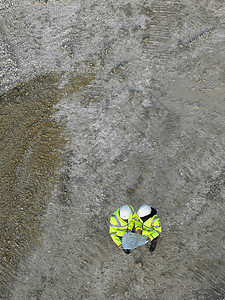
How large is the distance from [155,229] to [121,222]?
64 cm

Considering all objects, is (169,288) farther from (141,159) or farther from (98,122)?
(98,122)

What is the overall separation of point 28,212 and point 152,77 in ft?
16.8

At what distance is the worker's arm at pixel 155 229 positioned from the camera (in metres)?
6.02

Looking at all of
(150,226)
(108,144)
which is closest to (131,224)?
(150,226)

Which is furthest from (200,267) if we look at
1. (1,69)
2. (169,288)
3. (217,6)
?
(217,6)

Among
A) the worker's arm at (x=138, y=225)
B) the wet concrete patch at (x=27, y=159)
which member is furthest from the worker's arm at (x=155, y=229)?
the wet concrete patch at (x=27, y=159)

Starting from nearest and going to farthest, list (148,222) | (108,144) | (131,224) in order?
(148,222) < (131,224) < (108,144)

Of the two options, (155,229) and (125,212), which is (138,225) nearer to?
(155,229)

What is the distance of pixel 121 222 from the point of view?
238 inches

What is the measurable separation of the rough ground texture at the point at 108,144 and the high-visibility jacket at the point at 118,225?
50 cm

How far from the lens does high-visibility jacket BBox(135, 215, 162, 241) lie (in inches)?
→ 237

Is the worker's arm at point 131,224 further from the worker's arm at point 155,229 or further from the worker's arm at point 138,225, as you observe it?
the worker's arm at point 155,229

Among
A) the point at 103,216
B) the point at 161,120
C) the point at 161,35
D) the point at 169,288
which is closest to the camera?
the point at 169,288

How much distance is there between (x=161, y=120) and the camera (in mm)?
8508
